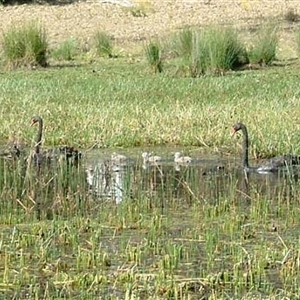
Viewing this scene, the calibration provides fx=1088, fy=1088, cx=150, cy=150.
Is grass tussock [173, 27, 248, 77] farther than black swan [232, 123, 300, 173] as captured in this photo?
Yes

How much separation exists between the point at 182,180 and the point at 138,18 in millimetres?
19337

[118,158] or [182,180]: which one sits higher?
[118,158]

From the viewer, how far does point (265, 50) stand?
20.4m

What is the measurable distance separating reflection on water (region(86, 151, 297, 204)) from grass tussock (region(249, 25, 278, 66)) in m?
8.84

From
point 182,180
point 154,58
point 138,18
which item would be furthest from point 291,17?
point 182,180

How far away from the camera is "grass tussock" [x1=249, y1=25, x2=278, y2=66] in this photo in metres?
20.2

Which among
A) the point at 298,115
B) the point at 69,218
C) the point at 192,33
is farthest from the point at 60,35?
the point at 69,218

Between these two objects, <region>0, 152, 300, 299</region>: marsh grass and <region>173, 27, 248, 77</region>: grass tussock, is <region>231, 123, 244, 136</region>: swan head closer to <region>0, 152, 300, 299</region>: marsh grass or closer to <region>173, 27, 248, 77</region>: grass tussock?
<region>0, 152, 300, 299</region>: marsh grass

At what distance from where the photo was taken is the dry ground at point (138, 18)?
2666cm

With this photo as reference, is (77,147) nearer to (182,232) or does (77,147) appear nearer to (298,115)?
(298,115)

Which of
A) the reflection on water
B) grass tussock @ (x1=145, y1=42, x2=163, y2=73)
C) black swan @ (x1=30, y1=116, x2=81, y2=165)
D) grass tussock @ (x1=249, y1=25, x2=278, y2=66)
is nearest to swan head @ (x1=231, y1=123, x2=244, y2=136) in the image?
the reflection on water

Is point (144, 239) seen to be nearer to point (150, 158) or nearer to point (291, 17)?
point (150, 158)

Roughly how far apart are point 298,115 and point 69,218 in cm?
555

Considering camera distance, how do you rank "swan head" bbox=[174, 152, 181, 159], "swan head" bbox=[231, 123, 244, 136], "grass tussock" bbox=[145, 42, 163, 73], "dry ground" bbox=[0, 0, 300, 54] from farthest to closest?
"dry ground" bbox=[0, 0, 300, 54]
"grass tussock" bbox=[145, 42, 163, 73]
"swan head" bbox=[174, 152, 181, 159]
"swan head" bbox=[231, 123, 244, 136]
